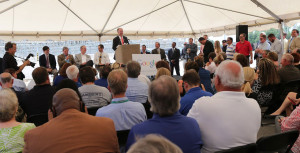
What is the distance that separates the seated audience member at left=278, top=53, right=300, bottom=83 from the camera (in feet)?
13.3

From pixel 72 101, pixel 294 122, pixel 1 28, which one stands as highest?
pixel 1 28

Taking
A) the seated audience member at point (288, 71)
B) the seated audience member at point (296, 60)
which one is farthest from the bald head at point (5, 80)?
the seated audience member at point (296, 60)

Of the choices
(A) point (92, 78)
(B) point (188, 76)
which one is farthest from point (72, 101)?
(A) point (92, 78)

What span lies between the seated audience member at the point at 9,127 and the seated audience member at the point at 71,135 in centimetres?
42

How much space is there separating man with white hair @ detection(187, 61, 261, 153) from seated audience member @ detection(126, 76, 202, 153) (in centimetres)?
16

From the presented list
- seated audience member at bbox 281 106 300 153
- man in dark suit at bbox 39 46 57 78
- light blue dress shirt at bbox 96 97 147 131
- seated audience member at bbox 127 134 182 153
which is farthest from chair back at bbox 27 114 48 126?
man in dark suit at bbox 39 46 57 78

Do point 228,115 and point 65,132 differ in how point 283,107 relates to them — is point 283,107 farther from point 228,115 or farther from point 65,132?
point 65,132

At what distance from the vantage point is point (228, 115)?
5.77 ft

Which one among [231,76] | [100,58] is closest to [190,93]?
[231,76]

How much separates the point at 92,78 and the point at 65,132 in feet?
6.56

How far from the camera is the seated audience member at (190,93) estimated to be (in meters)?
2.57

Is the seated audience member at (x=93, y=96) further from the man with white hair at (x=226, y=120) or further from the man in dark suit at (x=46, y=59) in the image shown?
the man in dark suit at (x=46, y=59)

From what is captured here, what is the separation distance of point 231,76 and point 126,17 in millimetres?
9026

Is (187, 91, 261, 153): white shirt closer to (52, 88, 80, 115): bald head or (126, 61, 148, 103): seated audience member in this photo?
(52, 88, 80, 115): bald head
